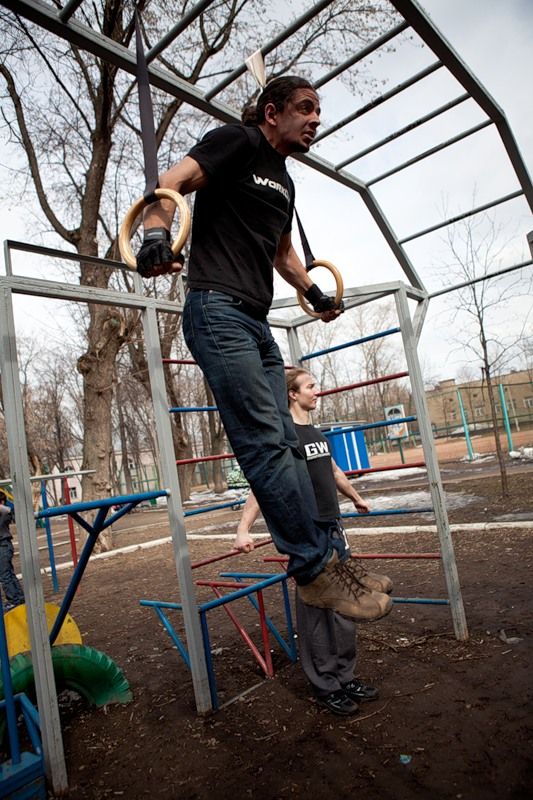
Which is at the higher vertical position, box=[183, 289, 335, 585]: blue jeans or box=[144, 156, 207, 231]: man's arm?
box=[144, 156, 207, 231]: man's arm

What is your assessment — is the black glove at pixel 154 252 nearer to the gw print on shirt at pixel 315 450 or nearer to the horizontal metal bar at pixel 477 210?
the gw print on shirt at pixel 315 450

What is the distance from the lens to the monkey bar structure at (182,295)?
74.9 inches

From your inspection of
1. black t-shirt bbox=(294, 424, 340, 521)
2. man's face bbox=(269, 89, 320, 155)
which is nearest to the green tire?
black t-shirt bbox=(294, 424, 340, 521)

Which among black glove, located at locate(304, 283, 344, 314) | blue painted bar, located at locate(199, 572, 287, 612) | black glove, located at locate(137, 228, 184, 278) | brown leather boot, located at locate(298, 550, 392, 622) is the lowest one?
blue painted bar, located at locate(199, 572, 287, 612)

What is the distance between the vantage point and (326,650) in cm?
218

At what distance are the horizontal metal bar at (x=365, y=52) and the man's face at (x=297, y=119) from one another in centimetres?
80

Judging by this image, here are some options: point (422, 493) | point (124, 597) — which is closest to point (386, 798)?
point (124, 597)

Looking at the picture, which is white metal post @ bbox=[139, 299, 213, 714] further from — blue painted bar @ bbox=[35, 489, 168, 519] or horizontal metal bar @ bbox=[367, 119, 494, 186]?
horizontal metal bar @ bbox=[367, 119, 494, 186]

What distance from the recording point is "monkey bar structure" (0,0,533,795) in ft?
6.24

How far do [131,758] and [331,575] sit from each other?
3.68 feet

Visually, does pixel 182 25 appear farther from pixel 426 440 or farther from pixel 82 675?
pixel 82 675

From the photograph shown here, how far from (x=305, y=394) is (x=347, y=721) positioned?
134cm

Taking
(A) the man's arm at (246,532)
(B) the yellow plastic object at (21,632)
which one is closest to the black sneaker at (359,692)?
(A) the man's arm at (246,532)

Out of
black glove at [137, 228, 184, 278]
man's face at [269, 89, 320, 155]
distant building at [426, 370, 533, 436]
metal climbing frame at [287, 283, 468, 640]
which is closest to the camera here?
black glove at [137, 228, 184, 278]
